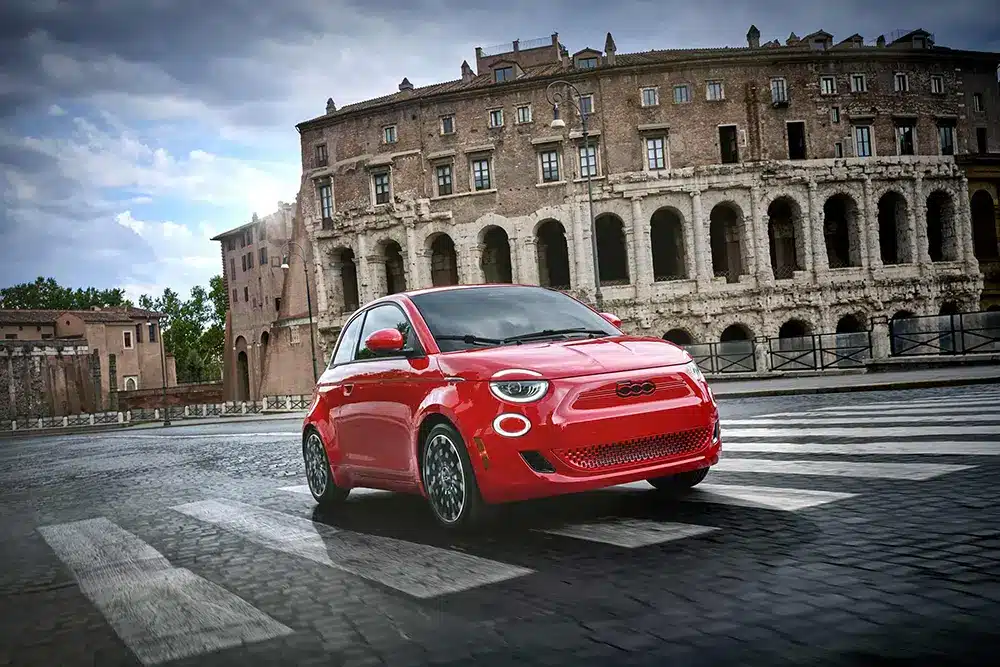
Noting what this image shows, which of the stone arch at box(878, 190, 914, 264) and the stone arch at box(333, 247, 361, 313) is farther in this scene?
the stone arch at box(333, 247, 361, 313)

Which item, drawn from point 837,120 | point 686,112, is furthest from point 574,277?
point 837,120

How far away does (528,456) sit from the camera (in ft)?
17.6

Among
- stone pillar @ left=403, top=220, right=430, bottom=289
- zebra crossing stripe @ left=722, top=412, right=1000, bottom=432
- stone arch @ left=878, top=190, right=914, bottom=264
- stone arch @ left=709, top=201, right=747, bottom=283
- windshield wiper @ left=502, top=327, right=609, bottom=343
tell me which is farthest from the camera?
stone pillar @ left=403, top=220, right=430, bottom=289

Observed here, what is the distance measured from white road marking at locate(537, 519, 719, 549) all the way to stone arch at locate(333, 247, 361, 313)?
50132 millimetres

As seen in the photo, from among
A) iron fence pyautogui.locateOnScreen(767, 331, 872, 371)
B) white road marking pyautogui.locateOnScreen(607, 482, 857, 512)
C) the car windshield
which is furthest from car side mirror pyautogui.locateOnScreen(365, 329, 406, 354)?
iron fence pyautogui.locateOnScreen(767, 331, 872, 371)

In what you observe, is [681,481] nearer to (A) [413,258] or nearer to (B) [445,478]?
(B) [445,478]

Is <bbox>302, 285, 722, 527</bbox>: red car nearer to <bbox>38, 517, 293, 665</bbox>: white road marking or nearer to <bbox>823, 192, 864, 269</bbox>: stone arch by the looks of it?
<bbox>38, 517, 293, 665</bbox>: white road marking

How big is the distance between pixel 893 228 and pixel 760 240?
34.6 ft

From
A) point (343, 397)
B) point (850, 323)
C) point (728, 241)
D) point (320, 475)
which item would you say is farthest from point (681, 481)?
point (850, 323)

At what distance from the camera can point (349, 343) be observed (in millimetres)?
7742

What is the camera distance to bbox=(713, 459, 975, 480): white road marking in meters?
6.17

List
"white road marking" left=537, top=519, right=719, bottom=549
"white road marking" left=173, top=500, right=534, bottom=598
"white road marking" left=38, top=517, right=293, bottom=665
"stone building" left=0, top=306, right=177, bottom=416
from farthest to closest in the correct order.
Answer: "stone building" left=0, top=306, right=177, bottom=416 < "white road marking" left=537, top=519, right=719, bottom=549 < "white road marking" left=173, top=500, right=534, bottom=598 < "white road marking" left=38, top=517, right=293, bottom=665

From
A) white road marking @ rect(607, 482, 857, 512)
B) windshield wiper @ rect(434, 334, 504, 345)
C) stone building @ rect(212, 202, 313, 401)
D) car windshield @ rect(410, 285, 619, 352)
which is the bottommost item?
white road marking @ rect(607, 482, 857, 512)

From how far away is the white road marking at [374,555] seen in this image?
4.49m
